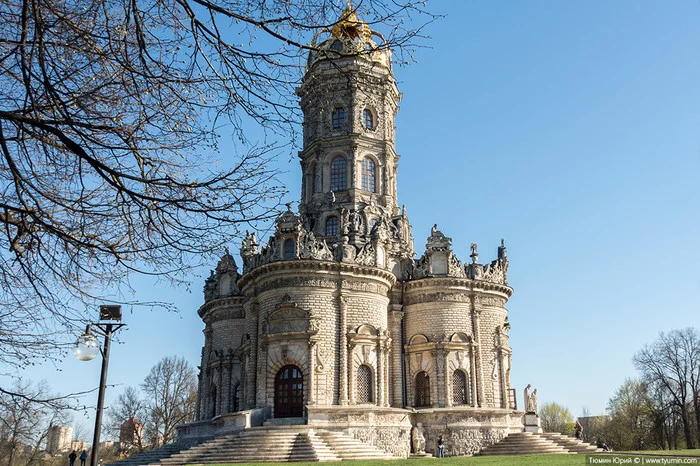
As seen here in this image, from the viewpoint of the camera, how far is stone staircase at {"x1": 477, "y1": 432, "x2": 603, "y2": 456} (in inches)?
1330

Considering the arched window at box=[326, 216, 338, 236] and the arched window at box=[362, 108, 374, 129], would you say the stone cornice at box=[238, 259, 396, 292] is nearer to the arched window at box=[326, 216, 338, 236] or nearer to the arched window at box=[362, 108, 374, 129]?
the arched window at box=[326, 216, 338, 236]

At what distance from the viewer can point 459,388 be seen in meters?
37.1

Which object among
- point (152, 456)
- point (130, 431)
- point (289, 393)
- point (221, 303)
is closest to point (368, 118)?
point (221, 303)

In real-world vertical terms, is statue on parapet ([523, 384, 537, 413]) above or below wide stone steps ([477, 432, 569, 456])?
above

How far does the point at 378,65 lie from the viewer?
4322 cm

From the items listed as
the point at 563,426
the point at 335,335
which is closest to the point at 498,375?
the point at 335,335

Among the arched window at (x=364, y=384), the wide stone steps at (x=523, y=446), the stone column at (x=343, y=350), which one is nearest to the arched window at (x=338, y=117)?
the stone column at (x=343, y=350)

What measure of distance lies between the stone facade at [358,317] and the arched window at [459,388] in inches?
2.5

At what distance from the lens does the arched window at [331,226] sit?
4016cm

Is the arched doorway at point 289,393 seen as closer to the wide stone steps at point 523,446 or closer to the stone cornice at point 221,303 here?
the stone cornice at point 221,303

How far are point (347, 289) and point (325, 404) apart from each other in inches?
234

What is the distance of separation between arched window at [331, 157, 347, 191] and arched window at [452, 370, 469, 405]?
506 inches

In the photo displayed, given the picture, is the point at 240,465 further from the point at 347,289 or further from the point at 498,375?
the point at 498,375

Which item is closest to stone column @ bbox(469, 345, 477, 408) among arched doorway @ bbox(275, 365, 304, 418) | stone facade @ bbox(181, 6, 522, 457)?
stone facade @ bbox(181, 6, 522, 457)
